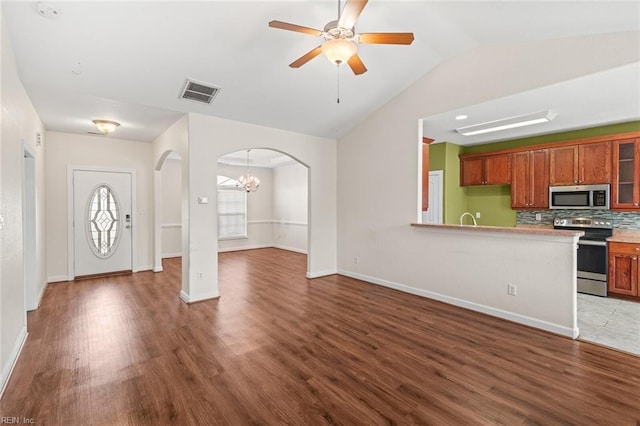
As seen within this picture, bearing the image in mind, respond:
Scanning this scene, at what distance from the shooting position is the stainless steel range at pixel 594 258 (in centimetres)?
444

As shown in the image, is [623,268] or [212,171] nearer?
[623,268]

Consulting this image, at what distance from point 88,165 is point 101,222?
1.15 meters

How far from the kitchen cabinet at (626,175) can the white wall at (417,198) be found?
243 cm

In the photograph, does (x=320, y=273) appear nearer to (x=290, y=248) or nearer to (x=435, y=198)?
(x=435, y=198)

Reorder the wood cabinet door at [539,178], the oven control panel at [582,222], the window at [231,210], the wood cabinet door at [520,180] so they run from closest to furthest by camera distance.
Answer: the oven control panel at [582,222] < the wood cabinet door at [539,178] < the wood cabinet door at [520,180] < the window at [231,210]

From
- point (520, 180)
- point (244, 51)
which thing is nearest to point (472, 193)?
point (520, 180)

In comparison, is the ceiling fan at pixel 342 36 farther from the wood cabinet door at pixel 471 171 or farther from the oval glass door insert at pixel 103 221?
the oval glass door insert at pixel 103 221

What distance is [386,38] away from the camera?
2.50 m

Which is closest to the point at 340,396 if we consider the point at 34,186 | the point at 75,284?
the point at 34,186

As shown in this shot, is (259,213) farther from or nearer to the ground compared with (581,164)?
nearer to the ground

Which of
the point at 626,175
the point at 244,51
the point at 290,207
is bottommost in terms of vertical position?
the point at 290,207

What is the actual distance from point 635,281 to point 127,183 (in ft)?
29.4

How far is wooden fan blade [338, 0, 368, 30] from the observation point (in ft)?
6.98

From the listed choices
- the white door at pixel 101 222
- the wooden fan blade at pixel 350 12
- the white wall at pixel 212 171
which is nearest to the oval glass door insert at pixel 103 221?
the white door at pixel 101 222
